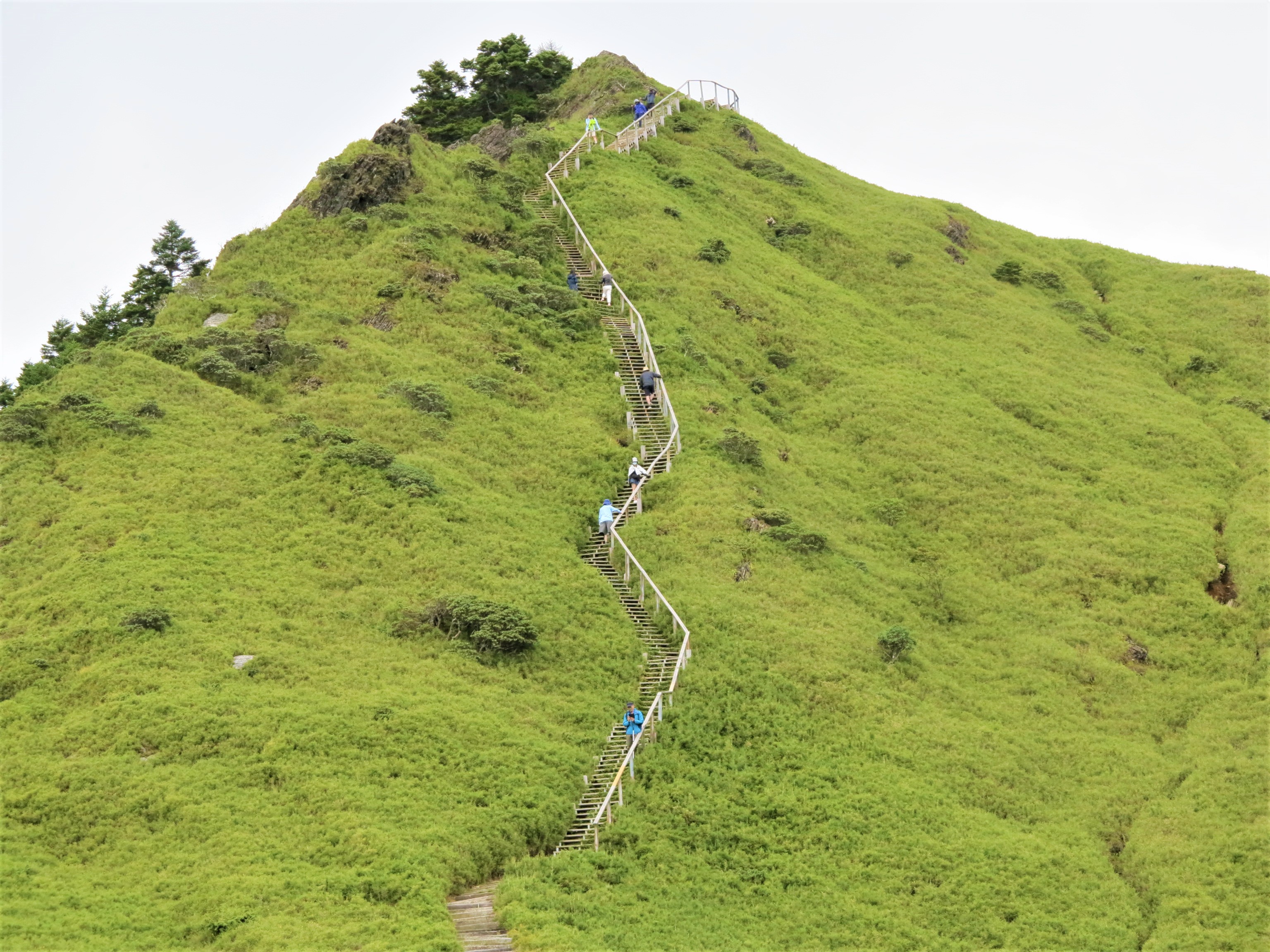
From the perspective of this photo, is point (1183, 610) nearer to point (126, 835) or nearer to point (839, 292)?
point (839, 292)

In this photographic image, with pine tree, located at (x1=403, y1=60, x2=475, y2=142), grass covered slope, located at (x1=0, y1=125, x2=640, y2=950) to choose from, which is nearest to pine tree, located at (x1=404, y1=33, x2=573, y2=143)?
pine tree, located at (x1=403, y1=60, x2=475, y2=142)

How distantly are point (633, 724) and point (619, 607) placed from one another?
21.9 ft

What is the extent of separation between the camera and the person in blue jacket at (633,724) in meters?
37.8

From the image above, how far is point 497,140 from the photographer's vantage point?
258 feet

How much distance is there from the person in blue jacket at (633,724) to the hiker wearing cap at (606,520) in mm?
9912

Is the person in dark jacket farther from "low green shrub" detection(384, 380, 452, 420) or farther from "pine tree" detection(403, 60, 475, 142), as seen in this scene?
"pine tree" detection(403, 60, 475, 142)

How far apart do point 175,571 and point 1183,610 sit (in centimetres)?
3449

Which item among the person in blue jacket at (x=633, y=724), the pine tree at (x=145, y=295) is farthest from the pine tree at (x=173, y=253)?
the person in blue jacket at (x=633, y=724)

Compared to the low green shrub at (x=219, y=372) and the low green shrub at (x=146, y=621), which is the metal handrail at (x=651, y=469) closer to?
the low green shrub at (x=146, y=621)

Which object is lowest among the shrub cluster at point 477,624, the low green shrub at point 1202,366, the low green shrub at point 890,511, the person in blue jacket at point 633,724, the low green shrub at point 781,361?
the person in blue jacket at point 633,724

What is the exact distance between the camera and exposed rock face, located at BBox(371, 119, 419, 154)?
2657 inches

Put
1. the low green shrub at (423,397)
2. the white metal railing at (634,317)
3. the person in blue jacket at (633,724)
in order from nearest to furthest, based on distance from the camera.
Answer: the person in blue jacket at (633,724), the low green shrub at (423,397), the white metal railing at (634,317)

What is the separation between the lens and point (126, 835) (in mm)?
31859

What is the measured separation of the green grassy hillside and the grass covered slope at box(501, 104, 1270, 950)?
0.15 m
